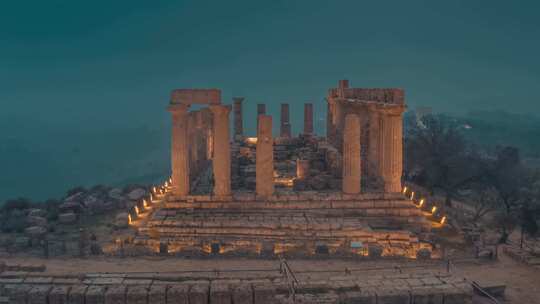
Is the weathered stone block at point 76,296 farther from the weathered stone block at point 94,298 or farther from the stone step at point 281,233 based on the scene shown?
the stone step at point 281,233

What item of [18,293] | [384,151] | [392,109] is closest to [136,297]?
[18,293]

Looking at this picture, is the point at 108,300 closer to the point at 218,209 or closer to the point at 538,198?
the point at 218,209

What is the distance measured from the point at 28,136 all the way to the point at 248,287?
13925cm

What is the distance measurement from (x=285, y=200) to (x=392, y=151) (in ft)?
17.6

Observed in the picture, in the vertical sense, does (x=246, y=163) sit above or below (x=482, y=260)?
above

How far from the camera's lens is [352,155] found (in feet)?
70.6

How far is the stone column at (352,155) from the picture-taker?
2142cm

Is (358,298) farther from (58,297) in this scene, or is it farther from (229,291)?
(58,297)

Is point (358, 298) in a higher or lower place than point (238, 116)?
lower

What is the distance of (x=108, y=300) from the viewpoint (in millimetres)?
10633

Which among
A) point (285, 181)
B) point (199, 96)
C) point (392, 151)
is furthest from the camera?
point (285, 181)

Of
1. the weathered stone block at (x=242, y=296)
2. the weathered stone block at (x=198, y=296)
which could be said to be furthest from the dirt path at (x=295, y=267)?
the weathered stone block at (x=242, y=296)

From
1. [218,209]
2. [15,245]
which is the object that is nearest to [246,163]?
[218,209]

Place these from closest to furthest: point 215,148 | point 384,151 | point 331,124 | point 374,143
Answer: point 215,148
point 384,151
point 374,143
point 331,124
